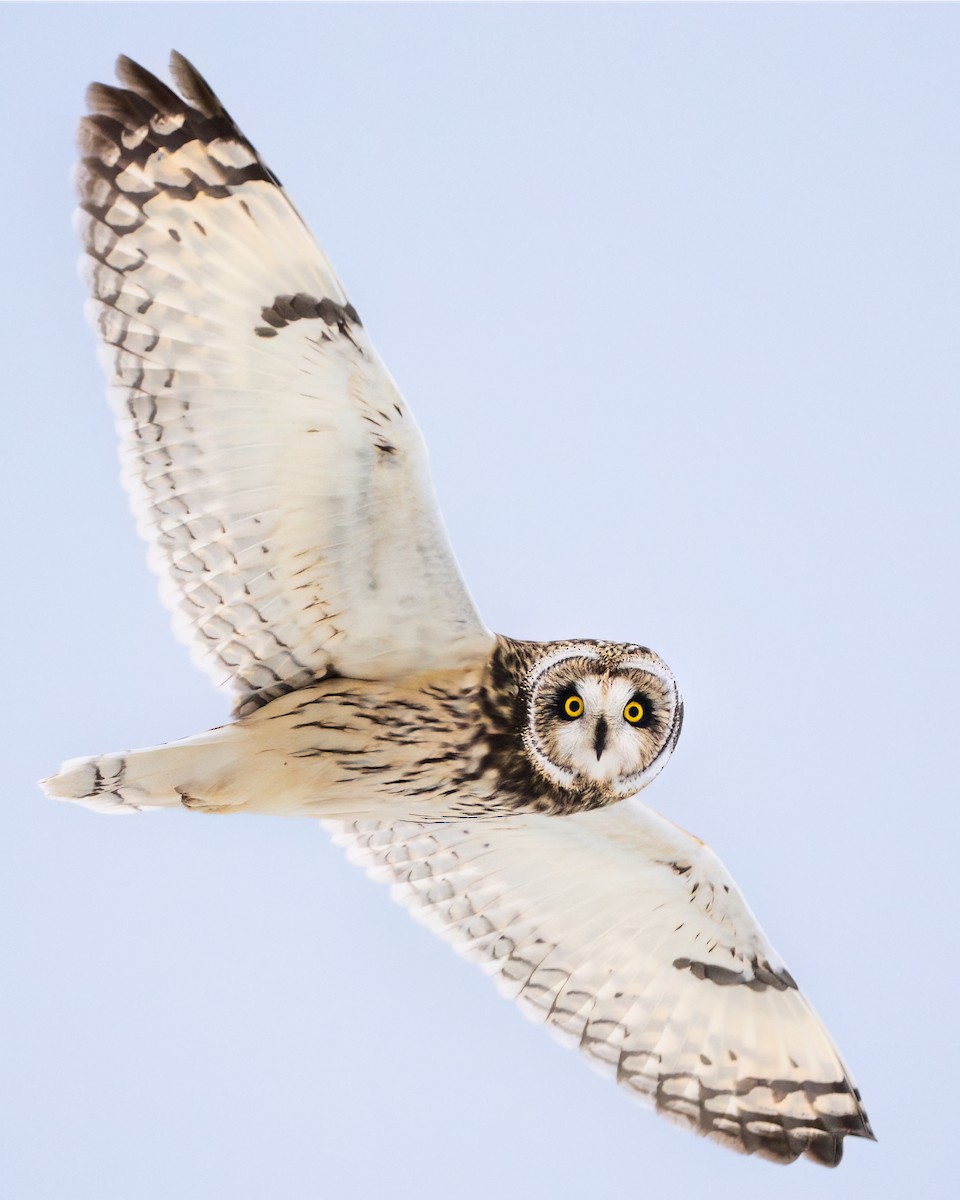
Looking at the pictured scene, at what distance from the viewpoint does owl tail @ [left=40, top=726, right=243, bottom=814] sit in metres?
3.89

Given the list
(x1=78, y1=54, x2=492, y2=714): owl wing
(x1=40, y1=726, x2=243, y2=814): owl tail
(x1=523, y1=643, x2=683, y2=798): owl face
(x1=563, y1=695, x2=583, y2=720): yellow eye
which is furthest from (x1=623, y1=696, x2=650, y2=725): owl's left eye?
(x1=40, y1=726, x2=243, y2=814): owl tail

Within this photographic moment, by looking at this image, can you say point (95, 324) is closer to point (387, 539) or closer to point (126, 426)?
point (126, 426)

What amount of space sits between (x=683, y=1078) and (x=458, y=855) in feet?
3.17

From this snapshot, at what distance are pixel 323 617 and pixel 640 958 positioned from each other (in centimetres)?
→ 163

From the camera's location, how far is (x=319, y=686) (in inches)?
160

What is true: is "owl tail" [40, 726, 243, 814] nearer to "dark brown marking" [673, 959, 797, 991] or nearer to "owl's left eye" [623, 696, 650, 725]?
"owl's left eye" [623, 696, 650, 725]

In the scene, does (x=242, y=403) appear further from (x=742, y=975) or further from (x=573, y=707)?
(x=742, y=975)

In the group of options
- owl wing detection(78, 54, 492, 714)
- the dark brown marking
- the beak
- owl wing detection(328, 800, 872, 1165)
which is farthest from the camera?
the dark brown marking

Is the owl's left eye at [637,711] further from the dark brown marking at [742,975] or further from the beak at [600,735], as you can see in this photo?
the dark brown marking at [742,975]

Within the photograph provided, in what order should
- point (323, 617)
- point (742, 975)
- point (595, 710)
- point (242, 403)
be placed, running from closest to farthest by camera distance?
point (242, 403)
point (595, 710)
point (323, 617)
point (742, 975)

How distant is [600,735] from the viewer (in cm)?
389

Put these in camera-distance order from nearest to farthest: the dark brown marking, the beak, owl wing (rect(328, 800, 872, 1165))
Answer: the beak < owl wing (rect(328, 800, 872, 1165)) < the dark brown marking

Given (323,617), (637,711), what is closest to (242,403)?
(323,617)

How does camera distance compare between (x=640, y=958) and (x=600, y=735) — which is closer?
(x=600, y=735)
